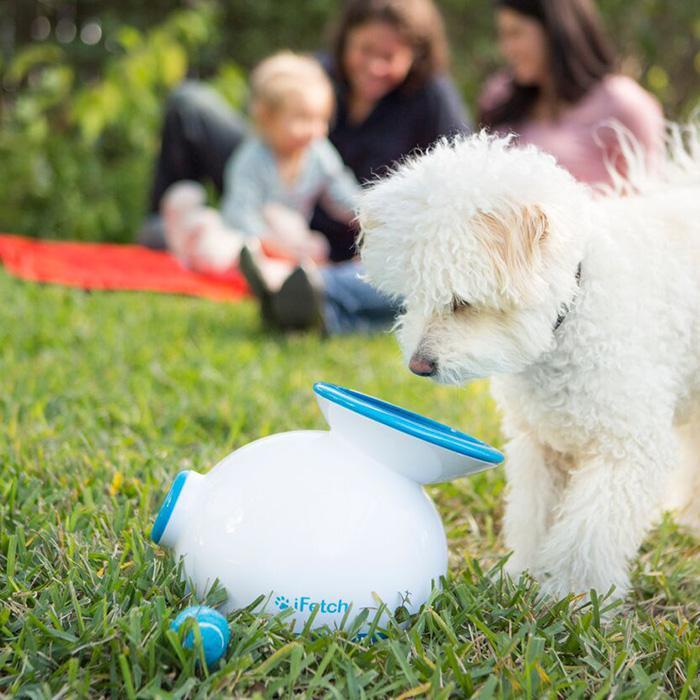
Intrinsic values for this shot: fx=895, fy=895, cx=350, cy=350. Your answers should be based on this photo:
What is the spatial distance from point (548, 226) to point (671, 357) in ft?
1.46

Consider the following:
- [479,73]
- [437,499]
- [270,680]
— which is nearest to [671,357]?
[437,499]

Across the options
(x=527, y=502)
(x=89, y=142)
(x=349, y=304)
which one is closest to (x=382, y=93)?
Result: (x=349, y=304)

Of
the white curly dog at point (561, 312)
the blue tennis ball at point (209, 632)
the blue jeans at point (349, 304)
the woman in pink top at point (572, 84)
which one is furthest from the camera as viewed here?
the woman in pink top at point (572, 84)

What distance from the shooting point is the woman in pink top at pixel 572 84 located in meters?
4.67

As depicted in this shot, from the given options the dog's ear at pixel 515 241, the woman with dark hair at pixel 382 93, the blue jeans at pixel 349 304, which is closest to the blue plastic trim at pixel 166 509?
the dog's ear at pixel 515 241

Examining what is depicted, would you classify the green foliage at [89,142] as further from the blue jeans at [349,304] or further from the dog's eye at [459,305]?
the dog's eye at [459,305]

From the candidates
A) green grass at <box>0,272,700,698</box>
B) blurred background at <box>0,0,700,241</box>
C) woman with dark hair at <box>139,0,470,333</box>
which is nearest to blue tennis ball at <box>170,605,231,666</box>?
green grass at <box>0,272,700,698</box>

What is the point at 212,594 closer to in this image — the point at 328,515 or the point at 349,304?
the point at 328,515

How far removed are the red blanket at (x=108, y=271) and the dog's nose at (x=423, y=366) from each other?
3.53 m

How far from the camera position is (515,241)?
1683 mm

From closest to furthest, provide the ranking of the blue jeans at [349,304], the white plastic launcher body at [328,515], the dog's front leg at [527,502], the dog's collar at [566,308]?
the white plastic launcher body at [328,515] → the dog's collar at [566,308] → the dog's front leg at [527,502] → the blue jeans at [349,304]

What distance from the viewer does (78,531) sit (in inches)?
78.7

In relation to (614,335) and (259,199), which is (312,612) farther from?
(259,199)

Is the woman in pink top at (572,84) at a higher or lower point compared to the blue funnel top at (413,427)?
higher
